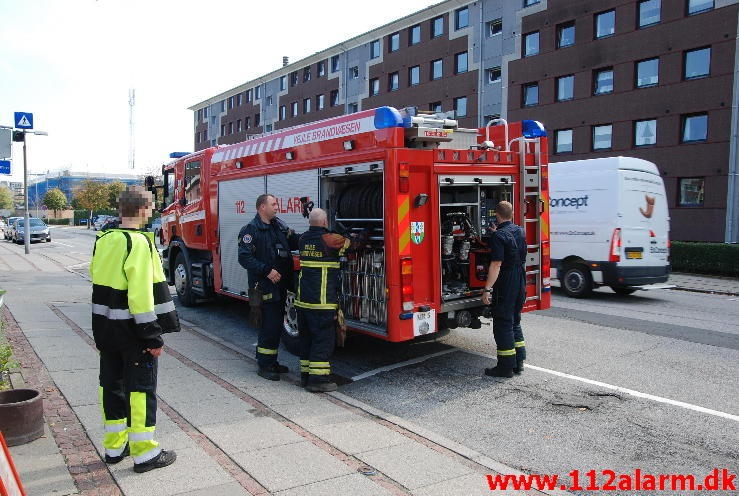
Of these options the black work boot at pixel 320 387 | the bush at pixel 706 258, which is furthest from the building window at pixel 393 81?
the black work boot at pixel 320 387

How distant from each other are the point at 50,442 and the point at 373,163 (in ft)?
12.3

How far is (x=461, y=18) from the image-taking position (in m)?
36.1

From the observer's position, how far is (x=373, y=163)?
6.16 meters

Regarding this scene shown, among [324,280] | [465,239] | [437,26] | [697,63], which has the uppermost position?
[437,26]

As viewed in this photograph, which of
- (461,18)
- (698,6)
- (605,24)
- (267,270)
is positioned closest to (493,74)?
(461,18)

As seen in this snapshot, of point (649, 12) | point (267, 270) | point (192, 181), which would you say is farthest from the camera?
point (649, 12)

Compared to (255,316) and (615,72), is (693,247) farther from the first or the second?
(255,316)

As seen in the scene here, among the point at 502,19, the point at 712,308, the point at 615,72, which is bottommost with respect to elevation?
the point at 712,308

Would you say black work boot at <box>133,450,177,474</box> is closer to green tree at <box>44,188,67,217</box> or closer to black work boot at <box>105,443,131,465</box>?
black work boot at <box>105,443,131,465</box>

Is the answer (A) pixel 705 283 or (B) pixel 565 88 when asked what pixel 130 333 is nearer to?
(A) pixel 705 283

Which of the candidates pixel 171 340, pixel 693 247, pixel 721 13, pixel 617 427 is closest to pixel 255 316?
pixel 171 340

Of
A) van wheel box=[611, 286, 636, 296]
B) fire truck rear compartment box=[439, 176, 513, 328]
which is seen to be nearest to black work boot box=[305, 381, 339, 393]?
fire truck rear compartment box=[439, 176, 513, 328]

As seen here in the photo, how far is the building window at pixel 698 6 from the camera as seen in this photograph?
24.2m

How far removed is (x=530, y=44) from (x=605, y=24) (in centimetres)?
435
